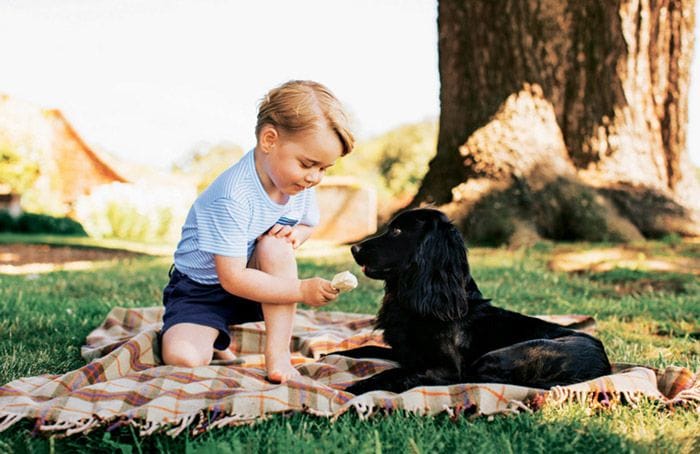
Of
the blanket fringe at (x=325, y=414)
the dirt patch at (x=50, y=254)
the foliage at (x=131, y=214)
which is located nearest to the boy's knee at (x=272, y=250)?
the blanket fringe at (x=325, y=414)

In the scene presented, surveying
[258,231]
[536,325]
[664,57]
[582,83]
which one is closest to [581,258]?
[582,83]

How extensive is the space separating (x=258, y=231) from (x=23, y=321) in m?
1.72

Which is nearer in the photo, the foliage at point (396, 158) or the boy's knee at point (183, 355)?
the boy's knee at point (183, 355)

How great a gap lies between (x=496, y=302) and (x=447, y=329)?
210cm

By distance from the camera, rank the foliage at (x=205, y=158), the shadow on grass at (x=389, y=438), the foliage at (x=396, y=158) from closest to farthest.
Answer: the shadow on grass at (x=389, y=438) → the foliage at (x=396, y=158) → the foliage at (x=205, y=158)

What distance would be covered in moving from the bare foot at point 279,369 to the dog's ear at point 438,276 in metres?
0.56

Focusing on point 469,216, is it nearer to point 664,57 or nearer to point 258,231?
point 664,57

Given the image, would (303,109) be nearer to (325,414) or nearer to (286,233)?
(286,233)

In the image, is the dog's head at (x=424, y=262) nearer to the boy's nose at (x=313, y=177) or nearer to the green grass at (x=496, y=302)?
the boy's nose at (x=313, y=177)

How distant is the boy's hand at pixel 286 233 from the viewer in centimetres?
325

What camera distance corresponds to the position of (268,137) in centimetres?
296

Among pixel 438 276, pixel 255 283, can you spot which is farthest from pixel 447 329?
pixel 255 283

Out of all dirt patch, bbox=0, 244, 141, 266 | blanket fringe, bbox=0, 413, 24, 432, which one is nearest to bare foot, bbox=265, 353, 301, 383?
blanket fringe, bbox=0, 413, 24, 432

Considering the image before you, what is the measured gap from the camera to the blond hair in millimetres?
2832
